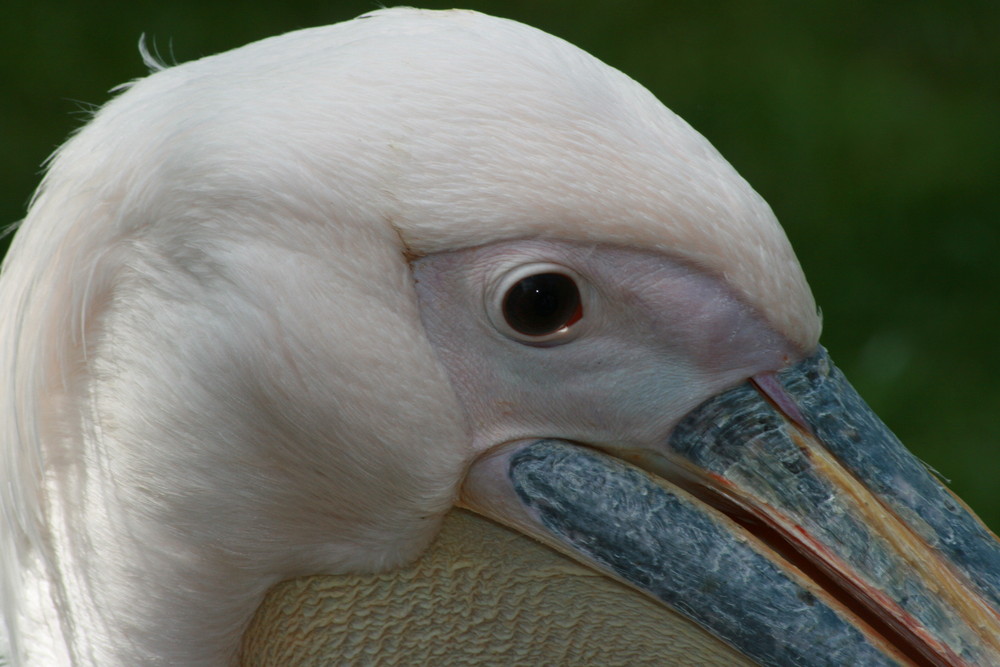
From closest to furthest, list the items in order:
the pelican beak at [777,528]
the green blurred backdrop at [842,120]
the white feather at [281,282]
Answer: the white feather at [281,282] < the pelican beak at [777,528] < the green blurred backdrop at [842,120]

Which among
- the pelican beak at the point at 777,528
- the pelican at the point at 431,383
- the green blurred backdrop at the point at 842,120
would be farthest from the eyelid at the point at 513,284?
the green blurred backdrop at the point at 842,120

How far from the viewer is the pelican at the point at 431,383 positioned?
1.89 metres

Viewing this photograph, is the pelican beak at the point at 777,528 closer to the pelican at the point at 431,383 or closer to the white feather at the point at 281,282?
the pelican at the point at 431,383

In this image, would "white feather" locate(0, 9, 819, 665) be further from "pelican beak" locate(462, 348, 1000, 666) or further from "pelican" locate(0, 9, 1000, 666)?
"pelican beak" locate(462, 348, 1000, 666)

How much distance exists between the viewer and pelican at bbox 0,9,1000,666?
189 cm

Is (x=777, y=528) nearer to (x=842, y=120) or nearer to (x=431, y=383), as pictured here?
(x=431, y=383)

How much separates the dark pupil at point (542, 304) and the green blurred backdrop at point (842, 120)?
315cm

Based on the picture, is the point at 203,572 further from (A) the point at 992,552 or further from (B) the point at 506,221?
(A) the point at 992,552

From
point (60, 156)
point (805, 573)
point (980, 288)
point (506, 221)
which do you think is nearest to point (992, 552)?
point (805, 573)

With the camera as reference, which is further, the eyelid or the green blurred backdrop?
the green blurred backdrop

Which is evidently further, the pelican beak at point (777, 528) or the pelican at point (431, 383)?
the pelican beak at point (777, 528)

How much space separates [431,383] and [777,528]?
577mm

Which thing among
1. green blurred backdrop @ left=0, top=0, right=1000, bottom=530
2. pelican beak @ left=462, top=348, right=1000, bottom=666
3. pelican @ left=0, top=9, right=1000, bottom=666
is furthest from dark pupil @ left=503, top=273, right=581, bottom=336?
green blurred backdrop @ left=0, top=0, right=1000, bottom=530

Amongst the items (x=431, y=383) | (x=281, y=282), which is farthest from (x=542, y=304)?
(x=281, y=282)
